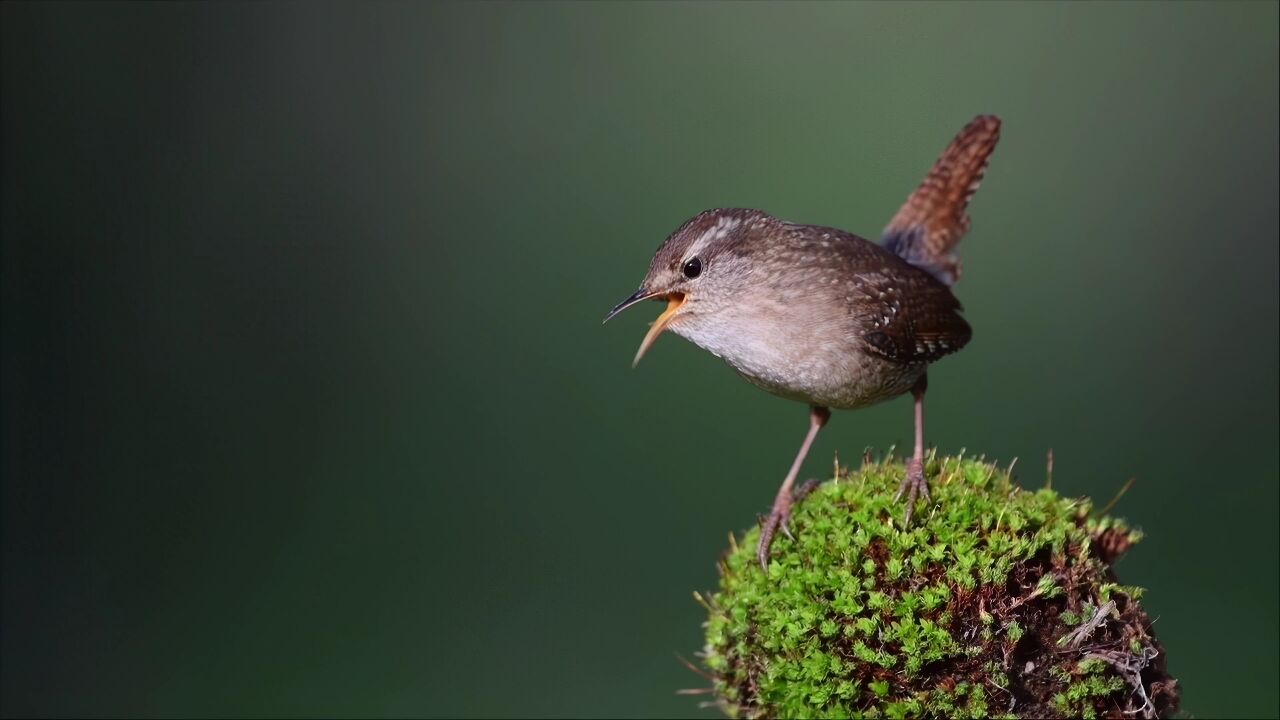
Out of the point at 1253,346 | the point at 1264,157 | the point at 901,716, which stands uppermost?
the point at 1264,157

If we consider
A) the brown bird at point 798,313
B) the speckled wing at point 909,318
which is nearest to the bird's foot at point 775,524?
the brown bird at point 798,313

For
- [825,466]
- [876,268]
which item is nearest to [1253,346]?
[825,466]

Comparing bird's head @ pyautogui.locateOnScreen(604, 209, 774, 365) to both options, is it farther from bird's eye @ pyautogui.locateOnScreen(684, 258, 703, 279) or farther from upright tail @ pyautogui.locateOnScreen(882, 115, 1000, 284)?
upright tail @ pyautogui.locateOnScreen(882, 115, 1000, 284)

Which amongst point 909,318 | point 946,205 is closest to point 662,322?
point 909,318

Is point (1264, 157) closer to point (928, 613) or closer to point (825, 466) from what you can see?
point (825, 466)

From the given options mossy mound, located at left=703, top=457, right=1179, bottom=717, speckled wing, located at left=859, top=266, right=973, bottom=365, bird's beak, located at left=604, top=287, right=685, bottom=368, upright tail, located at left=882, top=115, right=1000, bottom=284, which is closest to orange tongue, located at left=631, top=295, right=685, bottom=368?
bird's beak, located at left=604, top=287, right=685, bottom=368

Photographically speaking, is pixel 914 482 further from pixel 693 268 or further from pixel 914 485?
pixel 693 268

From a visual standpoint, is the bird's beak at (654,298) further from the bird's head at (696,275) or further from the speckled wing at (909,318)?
the speckled wing at (909,318)
